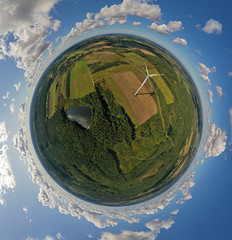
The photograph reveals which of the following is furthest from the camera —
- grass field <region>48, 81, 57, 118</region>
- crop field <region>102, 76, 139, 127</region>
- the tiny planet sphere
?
crop field <region>102, 76, 139, 127</region>

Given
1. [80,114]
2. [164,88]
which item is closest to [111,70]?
[80,114]

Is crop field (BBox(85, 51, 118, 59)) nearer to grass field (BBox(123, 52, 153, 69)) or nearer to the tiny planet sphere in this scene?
the tiny planet sphere

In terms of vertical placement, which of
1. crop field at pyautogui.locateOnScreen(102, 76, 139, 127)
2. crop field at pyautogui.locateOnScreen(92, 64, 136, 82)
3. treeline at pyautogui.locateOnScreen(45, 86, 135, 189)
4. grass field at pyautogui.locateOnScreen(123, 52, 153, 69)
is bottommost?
treeline at pyautogui.locateOnScreen(45, 86, 135, 189)

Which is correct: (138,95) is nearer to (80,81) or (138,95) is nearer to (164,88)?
(164,88)

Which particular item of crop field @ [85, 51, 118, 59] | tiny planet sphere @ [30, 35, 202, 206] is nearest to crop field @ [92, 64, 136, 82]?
tiny planet sphere @ [30, 35, 202, 206]

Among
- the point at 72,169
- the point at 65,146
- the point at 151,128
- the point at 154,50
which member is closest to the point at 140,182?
the point at 151,128

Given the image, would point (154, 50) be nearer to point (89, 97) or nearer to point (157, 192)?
point (89, 97)
